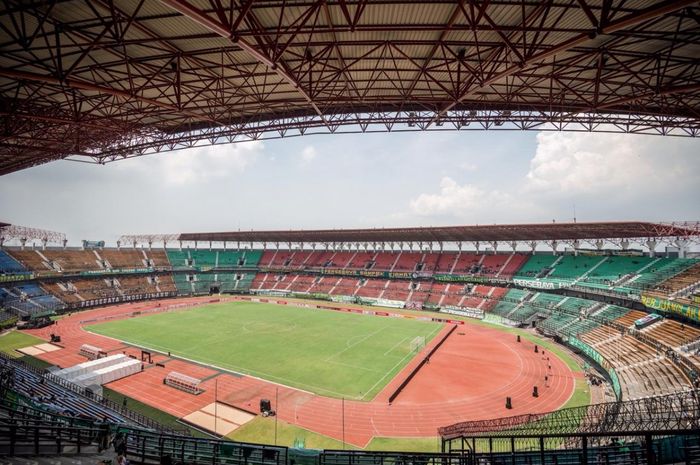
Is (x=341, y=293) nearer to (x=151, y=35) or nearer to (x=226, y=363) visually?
(x=226, y=363)

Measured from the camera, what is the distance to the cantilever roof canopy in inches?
1658

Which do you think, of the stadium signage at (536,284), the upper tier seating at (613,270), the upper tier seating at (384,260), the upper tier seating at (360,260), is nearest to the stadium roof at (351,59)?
the upper tier seating at (613,270)

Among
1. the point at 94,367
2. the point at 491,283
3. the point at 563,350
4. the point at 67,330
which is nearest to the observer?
the point at 94,367

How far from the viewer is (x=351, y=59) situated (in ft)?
49.9

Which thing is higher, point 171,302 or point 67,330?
point 171,302

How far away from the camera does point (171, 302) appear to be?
63.6 m

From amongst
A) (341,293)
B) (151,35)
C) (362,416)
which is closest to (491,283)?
(341,293)

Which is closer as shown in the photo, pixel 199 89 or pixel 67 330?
pixel 199 89

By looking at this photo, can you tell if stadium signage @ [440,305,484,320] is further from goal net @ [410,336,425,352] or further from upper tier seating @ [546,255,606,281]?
goal net @ [410,336,425,352]

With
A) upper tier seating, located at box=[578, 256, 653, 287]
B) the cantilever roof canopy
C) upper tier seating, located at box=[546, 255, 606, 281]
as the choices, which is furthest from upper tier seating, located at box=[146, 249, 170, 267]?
upper tier seating, located at box=[578, 256, 653, 287]

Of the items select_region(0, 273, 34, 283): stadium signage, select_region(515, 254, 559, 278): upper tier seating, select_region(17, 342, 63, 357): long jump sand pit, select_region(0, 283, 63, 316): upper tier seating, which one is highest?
select_region(515, 254, 559, 278): upper tier seating

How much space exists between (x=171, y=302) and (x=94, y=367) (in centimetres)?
3811

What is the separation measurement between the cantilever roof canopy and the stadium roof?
2858 cm

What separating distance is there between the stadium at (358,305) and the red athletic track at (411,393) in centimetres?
21
